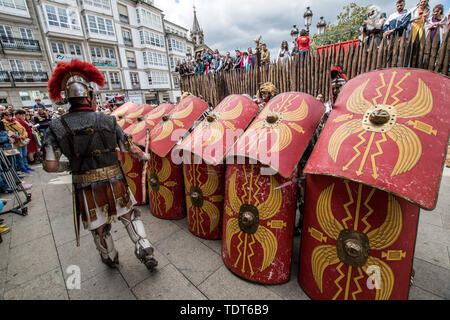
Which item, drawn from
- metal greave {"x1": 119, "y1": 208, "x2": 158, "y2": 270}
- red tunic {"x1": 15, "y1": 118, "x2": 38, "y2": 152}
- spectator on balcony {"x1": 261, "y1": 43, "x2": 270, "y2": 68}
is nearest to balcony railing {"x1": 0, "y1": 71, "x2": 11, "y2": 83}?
red tunic {"x1": 15, "y1": 118, "x2": 38, "y2": 152}

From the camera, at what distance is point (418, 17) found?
4629 millimetres

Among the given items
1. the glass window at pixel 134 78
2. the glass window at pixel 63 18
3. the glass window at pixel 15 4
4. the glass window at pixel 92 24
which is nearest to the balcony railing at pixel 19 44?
the glass window at pixel 15 4

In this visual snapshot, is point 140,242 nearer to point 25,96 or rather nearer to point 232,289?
point 232,289

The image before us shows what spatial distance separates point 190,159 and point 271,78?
563cm

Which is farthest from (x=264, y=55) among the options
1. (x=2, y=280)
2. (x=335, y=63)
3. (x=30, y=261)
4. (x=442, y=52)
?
(x=2, y=280)

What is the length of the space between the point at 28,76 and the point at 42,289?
2565 centimetres

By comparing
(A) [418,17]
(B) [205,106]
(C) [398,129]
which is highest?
(A) [418,17]

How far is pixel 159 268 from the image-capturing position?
2238 millimetres

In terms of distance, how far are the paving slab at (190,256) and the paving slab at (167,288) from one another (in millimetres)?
76

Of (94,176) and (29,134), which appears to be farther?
(29,134)

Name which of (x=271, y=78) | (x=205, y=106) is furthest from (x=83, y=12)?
(x=205, y=106)

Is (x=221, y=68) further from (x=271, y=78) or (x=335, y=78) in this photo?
(x=335, y=78)

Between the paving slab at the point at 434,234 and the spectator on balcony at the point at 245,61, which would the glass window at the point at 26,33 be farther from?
the paving slab at the point at 434,234

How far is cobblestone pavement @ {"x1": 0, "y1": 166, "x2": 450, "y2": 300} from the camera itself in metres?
1.90
